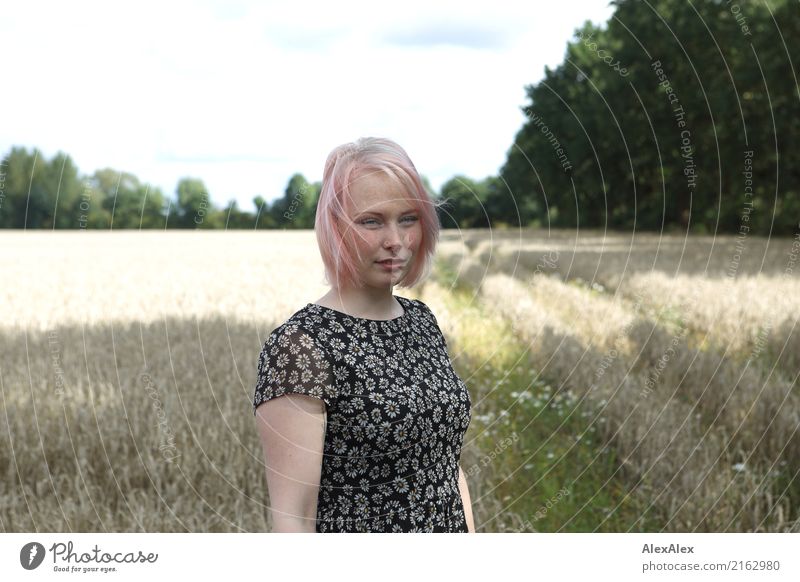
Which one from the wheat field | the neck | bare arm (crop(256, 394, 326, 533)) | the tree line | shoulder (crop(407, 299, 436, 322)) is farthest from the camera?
the wheat field

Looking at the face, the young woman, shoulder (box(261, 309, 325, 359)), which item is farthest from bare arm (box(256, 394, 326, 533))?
the face

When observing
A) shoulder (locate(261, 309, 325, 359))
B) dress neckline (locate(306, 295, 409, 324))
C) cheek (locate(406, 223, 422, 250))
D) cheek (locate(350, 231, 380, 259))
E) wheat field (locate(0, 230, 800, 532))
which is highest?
cheek (locate(406, 223, 422, 250))

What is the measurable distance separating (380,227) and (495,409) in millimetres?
4394

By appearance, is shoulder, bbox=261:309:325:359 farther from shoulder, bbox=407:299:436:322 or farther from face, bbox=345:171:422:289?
shoulder, bbox=407:299:436:322

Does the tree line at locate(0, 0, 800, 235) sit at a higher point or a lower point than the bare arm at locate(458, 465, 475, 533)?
higher

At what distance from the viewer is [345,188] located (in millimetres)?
2045

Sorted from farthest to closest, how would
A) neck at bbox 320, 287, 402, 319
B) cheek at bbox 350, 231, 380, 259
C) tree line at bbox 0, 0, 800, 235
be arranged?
tree line at bbox 0, 0, 800, 235, neck at bbox 320, 287, 402, 319, cheek at bbox 350, 231, 380, 259

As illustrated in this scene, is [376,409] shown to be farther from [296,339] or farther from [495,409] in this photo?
[495,409]

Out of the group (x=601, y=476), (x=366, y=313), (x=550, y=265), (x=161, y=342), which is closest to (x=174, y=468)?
Result: (x=601, y=476)

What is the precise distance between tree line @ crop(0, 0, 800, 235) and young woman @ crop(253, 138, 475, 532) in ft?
0.68

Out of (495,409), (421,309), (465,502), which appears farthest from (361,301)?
(495,409)

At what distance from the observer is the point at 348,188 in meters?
2.05

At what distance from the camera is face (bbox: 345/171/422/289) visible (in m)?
2.05

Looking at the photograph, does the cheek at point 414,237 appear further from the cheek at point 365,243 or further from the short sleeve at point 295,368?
the short sleeve at point 295,368
